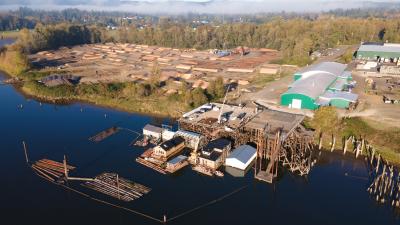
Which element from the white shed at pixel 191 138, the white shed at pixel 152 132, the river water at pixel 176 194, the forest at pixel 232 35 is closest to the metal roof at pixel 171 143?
the white shed at pixel 191 138

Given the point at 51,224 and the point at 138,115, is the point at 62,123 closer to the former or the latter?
the point at 138,115

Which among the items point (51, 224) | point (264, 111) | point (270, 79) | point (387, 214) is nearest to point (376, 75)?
point (270, 79)

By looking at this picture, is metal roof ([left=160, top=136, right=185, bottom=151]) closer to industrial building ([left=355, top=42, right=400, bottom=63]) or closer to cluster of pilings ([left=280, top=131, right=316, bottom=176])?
cluster of pilings ([left=280, top=131, right=316, bottom=176])

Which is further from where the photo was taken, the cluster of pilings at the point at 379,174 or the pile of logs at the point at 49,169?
the pile of logs at the point at 49,169

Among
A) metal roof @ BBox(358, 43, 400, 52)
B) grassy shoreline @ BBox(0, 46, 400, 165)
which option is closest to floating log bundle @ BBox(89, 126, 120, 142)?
grassy shoreline @ BBox(0, 46, 400, 165)

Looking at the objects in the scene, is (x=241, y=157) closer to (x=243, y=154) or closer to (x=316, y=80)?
(x=243, y=154)

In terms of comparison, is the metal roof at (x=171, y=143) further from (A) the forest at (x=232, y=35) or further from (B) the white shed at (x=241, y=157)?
(A) the forest at (x=232, y=35)

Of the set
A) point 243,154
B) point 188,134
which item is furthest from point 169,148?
point 243,154
